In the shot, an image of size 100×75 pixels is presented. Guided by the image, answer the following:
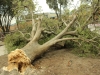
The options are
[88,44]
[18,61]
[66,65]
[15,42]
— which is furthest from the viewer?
[15,42]

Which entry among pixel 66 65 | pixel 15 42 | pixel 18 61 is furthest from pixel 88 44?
Result: pixel 15 42

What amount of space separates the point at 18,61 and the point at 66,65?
57.1 inches

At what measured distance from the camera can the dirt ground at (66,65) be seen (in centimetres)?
442

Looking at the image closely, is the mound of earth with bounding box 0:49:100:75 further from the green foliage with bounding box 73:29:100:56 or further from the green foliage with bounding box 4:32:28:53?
the green foliage with bounding box 4:32:28:53

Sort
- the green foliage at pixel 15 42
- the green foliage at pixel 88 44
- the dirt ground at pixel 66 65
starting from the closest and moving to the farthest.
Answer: the dirt ground at pixel 66 65 < the green foliage at pixel 88 44 < the green foliage at pixel 15 42

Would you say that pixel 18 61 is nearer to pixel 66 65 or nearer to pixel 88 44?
pixel 66 65

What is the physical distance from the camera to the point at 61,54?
19.1ft

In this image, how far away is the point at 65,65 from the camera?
15.7 feet

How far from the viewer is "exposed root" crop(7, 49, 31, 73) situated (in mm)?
4469

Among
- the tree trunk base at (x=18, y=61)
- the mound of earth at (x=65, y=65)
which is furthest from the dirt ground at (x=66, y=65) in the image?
the tree trunk base at (x=18, y=61)

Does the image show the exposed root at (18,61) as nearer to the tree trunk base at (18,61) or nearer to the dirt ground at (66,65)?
the tree trunk base at (18,61)

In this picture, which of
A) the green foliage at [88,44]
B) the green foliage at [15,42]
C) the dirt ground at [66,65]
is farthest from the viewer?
the green foliage at [15,42]

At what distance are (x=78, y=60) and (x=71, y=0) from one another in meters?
3.35

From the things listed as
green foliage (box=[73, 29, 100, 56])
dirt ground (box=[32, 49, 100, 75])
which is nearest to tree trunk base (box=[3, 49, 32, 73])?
dirt ground (box=[32, 49, 100, 75])
